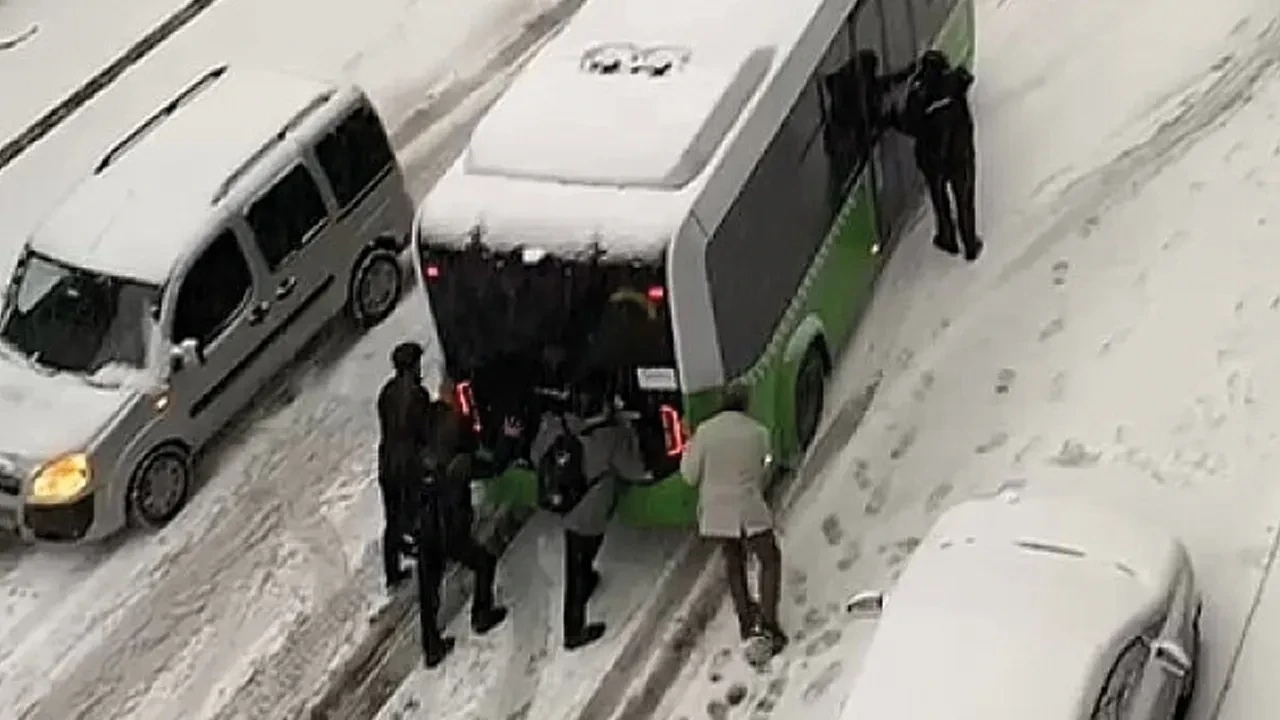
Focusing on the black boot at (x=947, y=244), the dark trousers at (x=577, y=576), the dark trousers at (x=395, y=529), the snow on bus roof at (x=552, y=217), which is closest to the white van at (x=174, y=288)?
the dark trousers at (x=395, y=529)

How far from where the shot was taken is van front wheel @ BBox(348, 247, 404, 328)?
53.8 ft

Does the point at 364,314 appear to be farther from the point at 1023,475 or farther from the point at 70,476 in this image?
the point at 1023,475

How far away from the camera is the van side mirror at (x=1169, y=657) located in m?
11.4

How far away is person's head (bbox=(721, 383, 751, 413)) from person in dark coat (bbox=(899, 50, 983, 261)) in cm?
336

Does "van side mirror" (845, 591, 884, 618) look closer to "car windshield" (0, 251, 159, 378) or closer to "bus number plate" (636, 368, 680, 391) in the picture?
"bus number plate" (636, 368, 680, 391)

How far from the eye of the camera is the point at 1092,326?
15.6m

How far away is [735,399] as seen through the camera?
13180mm

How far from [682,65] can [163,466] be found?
428 centimetres

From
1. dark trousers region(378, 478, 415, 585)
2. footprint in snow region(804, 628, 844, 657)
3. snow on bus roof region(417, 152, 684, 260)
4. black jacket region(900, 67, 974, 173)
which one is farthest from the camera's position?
black jacket region(900, 67, 974, 173)

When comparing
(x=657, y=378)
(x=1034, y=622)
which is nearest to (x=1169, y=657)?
(x=1034, y=622)

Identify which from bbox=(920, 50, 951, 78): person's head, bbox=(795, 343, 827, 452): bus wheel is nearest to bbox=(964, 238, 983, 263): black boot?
bbox=(920, 50, 951, 78): person's head

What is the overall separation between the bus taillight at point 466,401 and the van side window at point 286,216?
256 centimetres

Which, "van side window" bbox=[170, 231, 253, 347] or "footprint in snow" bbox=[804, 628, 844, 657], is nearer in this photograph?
"footprint in snow" bbox=[804, 628, 844, 657]

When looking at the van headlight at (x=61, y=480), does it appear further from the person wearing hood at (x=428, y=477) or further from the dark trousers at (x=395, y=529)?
the person wearing hood at (x=428, y=477)
